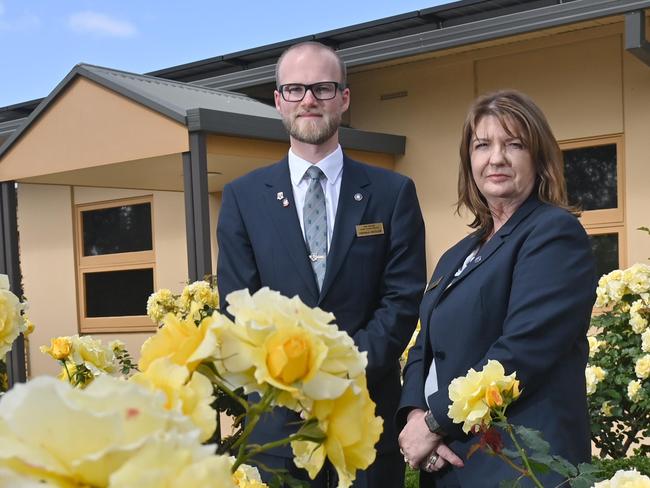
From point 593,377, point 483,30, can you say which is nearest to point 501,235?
point 593,377

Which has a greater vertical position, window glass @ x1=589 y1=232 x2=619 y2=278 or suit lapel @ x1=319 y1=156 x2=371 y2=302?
suit lapel @ x1=319 y1=156 x2=371 y2=302

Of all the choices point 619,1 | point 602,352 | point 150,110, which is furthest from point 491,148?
point 150,110

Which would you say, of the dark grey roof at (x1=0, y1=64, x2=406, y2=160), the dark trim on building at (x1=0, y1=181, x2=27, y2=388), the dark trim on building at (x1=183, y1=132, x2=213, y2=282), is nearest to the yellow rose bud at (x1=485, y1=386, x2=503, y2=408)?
the dark trim on building at (x1=183, y1=132, x2=213, y2=282)

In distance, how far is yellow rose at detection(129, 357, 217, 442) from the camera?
0.59 meters

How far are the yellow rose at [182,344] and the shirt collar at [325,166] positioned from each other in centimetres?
205

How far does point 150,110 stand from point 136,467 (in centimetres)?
744

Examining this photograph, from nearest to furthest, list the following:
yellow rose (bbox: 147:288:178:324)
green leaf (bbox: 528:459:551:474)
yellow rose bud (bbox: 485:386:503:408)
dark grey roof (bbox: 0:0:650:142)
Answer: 1. green leaf (bbox: 528:459:551:474)
2. yellow rose bud (bbox: 485:386:503:408)
3. yellow rose (bbox: 147:288:178:324)
4. dark grey roof (bbox: 0:0:650:142)

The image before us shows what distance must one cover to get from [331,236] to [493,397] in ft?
4.27

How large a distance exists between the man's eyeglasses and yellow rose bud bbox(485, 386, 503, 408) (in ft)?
4.43

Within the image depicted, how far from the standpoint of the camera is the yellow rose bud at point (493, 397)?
1.45 meters

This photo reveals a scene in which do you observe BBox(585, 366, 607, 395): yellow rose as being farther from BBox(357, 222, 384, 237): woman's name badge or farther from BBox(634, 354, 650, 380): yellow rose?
BBox(357, 222, 384, 237): woman's name badge

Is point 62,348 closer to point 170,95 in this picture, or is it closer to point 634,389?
point 634,389

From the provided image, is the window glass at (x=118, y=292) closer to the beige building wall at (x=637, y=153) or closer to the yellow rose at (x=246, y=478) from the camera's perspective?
the beige building wall at (x=637, y=153)

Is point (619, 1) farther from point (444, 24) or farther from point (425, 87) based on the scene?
point (425, 87)
